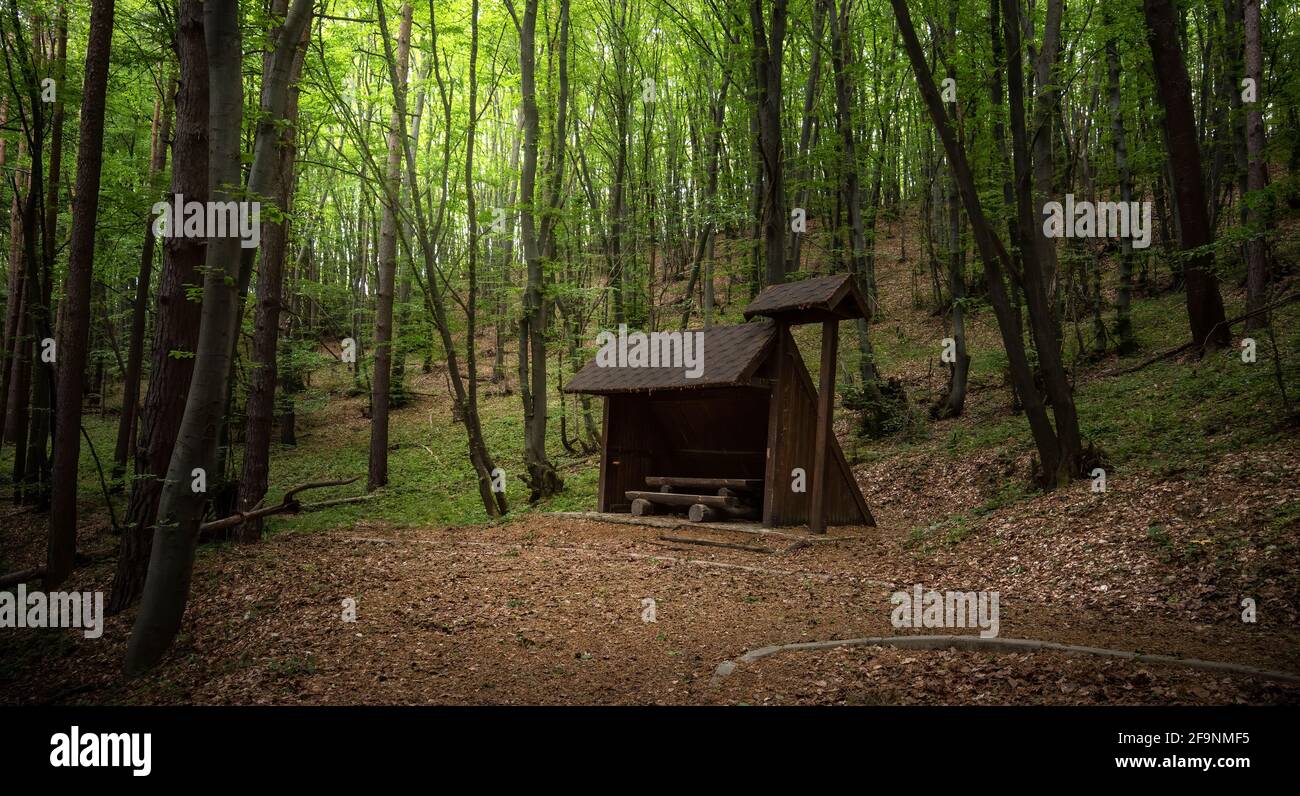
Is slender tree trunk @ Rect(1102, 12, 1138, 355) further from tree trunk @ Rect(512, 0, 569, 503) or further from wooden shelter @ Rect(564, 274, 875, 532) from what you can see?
tree trunk @ Rect(512, 0, 569, 503)

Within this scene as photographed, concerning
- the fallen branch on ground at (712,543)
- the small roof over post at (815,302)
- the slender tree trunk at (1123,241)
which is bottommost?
the fallen branch on ground at (712,543)

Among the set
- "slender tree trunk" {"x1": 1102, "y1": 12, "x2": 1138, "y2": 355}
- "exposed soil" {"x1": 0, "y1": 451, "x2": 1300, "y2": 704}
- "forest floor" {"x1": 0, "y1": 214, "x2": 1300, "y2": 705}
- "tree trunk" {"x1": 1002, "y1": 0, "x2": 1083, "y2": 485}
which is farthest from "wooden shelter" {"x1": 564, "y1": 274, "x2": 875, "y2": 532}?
"slender tree trunk" {"x1": 1102, "y1": 12, "x2": 1138, "y2": 355}

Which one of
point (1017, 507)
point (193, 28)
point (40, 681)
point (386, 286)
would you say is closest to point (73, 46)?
point (386, 286)

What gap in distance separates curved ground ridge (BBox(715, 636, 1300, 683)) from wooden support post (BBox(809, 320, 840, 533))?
17.1 feet

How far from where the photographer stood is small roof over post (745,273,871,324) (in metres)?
10.0

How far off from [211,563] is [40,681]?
2.53m

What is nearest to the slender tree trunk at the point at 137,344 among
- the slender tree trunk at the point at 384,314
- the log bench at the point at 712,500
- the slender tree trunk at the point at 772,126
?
the slender tree trunk at the point at 384,314

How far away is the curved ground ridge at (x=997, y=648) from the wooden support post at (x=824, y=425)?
17.1 ft

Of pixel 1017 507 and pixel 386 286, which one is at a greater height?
pixel 386 286

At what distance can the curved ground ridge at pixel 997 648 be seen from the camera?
405 centimetres

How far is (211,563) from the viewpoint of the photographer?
28.8 feet

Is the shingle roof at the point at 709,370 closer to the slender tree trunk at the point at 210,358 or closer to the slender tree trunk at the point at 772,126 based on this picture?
the slender tree trunk at the point at 772,126

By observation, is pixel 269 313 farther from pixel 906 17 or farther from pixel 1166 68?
pixel 1166 68

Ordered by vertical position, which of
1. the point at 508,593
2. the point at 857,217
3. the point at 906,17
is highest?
the point at 906,17
